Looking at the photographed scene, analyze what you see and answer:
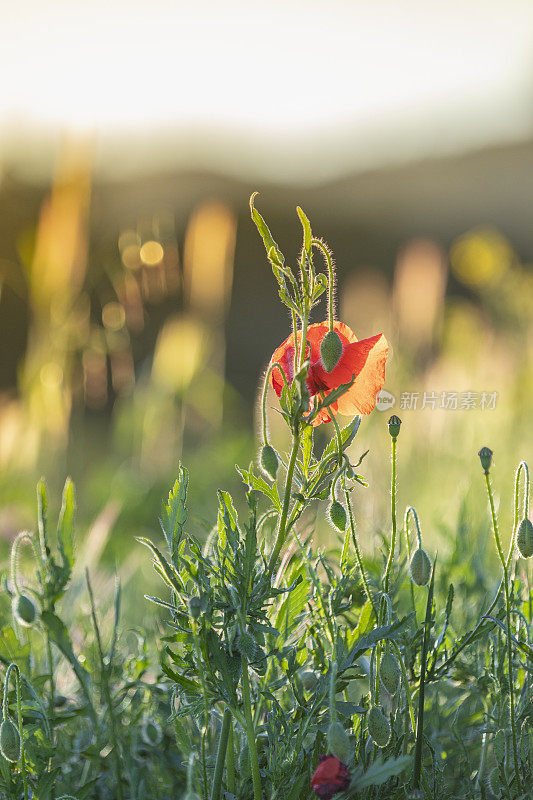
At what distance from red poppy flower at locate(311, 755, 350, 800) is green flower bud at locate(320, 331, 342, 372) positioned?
0.31 meters

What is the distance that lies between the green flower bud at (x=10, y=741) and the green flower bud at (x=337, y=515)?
1.03 ft

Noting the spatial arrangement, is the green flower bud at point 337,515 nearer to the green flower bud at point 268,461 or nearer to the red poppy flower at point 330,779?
the green flower bud at point 268,461

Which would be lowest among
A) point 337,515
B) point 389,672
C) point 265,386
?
point 389,672

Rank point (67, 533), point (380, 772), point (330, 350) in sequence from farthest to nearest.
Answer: point (67, 533), point (330, 350), point (380, 772)

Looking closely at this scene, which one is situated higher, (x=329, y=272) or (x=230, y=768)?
(x=329, y=272)

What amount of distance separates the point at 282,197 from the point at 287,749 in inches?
226

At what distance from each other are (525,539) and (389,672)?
17 centimetres

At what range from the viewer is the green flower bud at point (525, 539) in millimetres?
752

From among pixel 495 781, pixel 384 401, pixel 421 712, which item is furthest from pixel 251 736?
pixel 384 401

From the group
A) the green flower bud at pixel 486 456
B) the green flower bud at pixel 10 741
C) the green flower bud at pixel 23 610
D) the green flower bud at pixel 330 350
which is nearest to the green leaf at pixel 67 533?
the green flower bud at pixel 23 610

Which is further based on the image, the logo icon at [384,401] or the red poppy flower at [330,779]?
the logo icon at [384,401]

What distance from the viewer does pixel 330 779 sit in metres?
0.64

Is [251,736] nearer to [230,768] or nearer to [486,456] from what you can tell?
[230,768]

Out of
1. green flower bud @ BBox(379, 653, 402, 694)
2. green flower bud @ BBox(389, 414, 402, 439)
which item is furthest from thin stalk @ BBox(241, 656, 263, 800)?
green flower bud @ BBox(389, 414, 402, 439)
